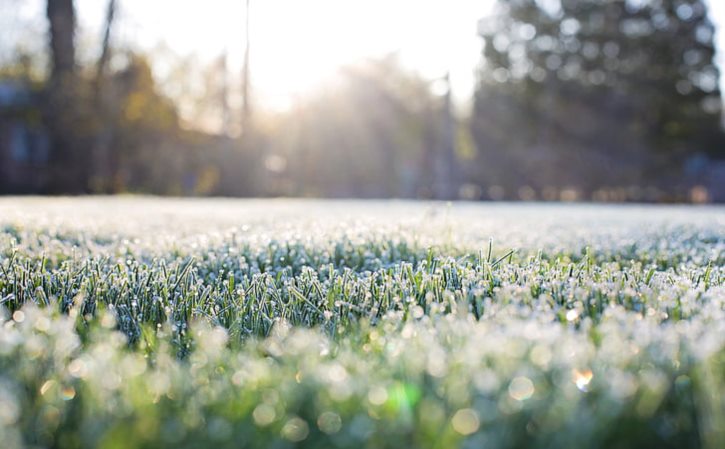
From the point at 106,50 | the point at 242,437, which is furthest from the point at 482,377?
the point at 106,50

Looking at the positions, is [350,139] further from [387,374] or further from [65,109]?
[387,374]

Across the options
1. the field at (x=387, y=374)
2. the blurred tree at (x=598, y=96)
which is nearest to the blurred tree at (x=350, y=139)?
the blurred tree at (x=598, y=96)

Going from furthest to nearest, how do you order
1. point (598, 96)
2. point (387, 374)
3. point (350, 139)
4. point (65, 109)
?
point (598, 96), point (350, 139), point (65, 109), point (387, 374)

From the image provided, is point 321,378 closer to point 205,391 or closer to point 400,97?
point 205,391

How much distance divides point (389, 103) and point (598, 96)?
10946 mm

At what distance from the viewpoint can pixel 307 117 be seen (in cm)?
3164

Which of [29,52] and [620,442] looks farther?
[29,52]

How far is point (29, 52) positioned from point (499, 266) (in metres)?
34.5

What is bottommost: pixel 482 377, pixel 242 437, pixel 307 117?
pixel 242 437

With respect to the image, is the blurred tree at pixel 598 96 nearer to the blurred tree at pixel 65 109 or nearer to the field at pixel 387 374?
the blurred tree at pixel 65 109

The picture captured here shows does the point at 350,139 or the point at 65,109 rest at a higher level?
the point at 65,109

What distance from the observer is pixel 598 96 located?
3528 centimetres

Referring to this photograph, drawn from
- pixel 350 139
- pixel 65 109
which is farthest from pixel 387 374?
pixel 350 139

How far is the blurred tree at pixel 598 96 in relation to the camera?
1385 inches
